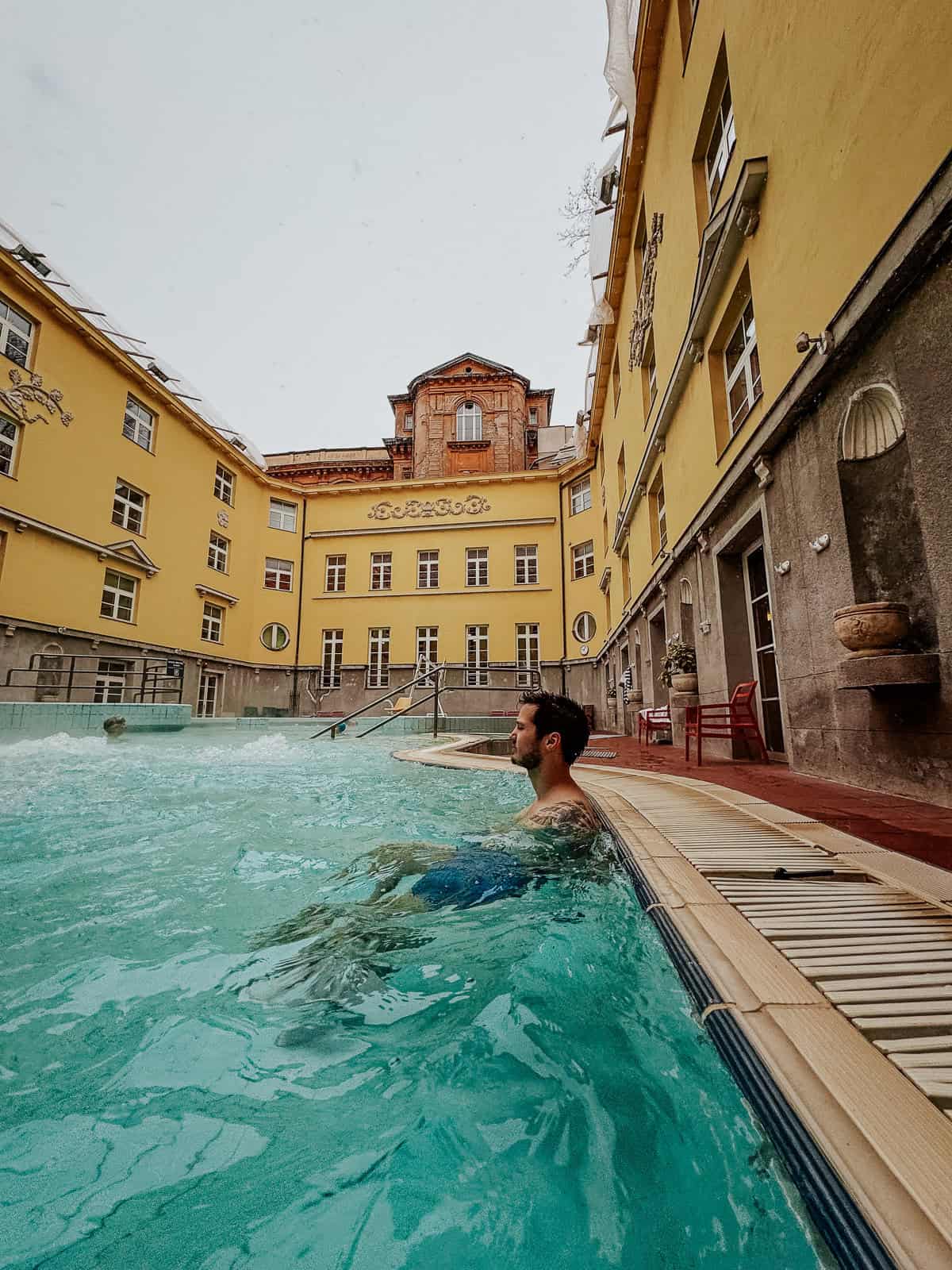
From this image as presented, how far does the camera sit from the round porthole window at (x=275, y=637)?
22484mm

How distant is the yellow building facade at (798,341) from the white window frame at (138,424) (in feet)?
50.9

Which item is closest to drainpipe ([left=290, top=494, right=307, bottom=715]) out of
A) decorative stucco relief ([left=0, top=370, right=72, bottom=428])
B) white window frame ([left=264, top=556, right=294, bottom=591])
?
white window frame ([left=264, top=556, right=294, bottom=591])

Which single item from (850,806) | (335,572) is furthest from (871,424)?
(335,572)

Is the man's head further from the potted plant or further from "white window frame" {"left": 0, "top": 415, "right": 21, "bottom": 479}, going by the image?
"white window frame" {"left": 0, "top": 415, "right": 21, "bottom": 479}

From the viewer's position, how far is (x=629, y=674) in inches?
524

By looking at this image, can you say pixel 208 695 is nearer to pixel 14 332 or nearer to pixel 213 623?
pixel 213 623

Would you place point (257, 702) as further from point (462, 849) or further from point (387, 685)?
point (462, 849)

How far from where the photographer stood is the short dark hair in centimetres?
293

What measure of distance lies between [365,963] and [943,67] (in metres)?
4.97

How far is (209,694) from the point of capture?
2000 cm

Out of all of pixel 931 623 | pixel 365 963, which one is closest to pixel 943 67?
pixel 931 623

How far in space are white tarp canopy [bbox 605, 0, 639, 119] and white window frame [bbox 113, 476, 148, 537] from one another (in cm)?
1560

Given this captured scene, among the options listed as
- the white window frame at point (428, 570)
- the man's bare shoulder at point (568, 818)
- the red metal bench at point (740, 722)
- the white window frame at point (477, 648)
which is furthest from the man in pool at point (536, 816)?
the white window frame at point (428, 570)

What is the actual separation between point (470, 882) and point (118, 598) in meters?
17.8
